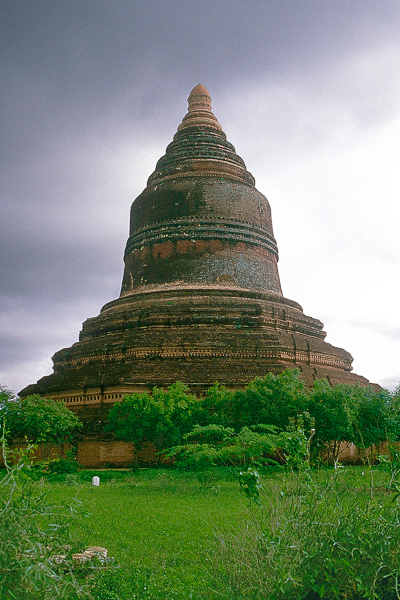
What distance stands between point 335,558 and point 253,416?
9.26 metres

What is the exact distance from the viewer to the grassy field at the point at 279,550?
3568 mm

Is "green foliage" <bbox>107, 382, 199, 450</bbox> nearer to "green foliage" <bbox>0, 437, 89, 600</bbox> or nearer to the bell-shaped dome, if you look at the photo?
the bell-shaped dome

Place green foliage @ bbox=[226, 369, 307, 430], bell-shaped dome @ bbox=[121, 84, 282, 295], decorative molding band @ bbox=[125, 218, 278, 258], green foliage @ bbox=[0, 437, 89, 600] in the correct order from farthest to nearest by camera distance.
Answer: decorative molding band @ bbox=[125, 218, 278, 258] < bell-shaped dome @ bbox=[121, 84, 282, 295] < green foliage @ bbox=[226, 369, 307, 430] < green foliage @ bbox=[0, 437, 89, 600]

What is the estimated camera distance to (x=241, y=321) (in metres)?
17.2

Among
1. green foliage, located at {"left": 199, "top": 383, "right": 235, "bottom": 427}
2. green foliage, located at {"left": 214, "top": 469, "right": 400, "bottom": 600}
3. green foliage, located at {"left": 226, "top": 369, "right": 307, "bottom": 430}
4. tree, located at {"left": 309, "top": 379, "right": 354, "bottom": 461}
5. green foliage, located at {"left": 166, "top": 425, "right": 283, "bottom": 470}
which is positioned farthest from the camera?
green foliage, located at {"left": 199, "top": 383, "right": 235, "bottom": 427}

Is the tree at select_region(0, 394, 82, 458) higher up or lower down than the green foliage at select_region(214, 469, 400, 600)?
higher up

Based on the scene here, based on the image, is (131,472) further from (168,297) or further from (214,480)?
(168,297)

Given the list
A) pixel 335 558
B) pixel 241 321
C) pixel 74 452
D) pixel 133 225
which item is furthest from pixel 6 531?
pixel 133 225

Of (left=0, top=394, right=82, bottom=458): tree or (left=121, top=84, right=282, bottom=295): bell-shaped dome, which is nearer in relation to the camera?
(left=0, top=394, right=82, bottom=458): tree

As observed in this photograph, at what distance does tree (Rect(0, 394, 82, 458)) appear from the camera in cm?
1282

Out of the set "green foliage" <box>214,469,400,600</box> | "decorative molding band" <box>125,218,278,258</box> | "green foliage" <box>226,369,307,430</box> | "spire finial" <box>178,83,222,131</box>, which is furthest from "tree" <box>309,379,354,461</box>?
"spire finial" <box>178,83,222,131</box>

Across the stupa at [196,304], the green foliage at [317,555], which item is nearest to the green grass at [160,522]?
the green foliage at [317,555]

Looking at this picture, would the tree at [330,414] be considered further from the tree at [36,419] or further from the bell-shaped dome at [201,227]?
the bell-shaped dome at [201,227]

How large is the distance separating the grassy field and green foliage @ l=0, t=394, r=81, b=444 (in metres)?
6.39
